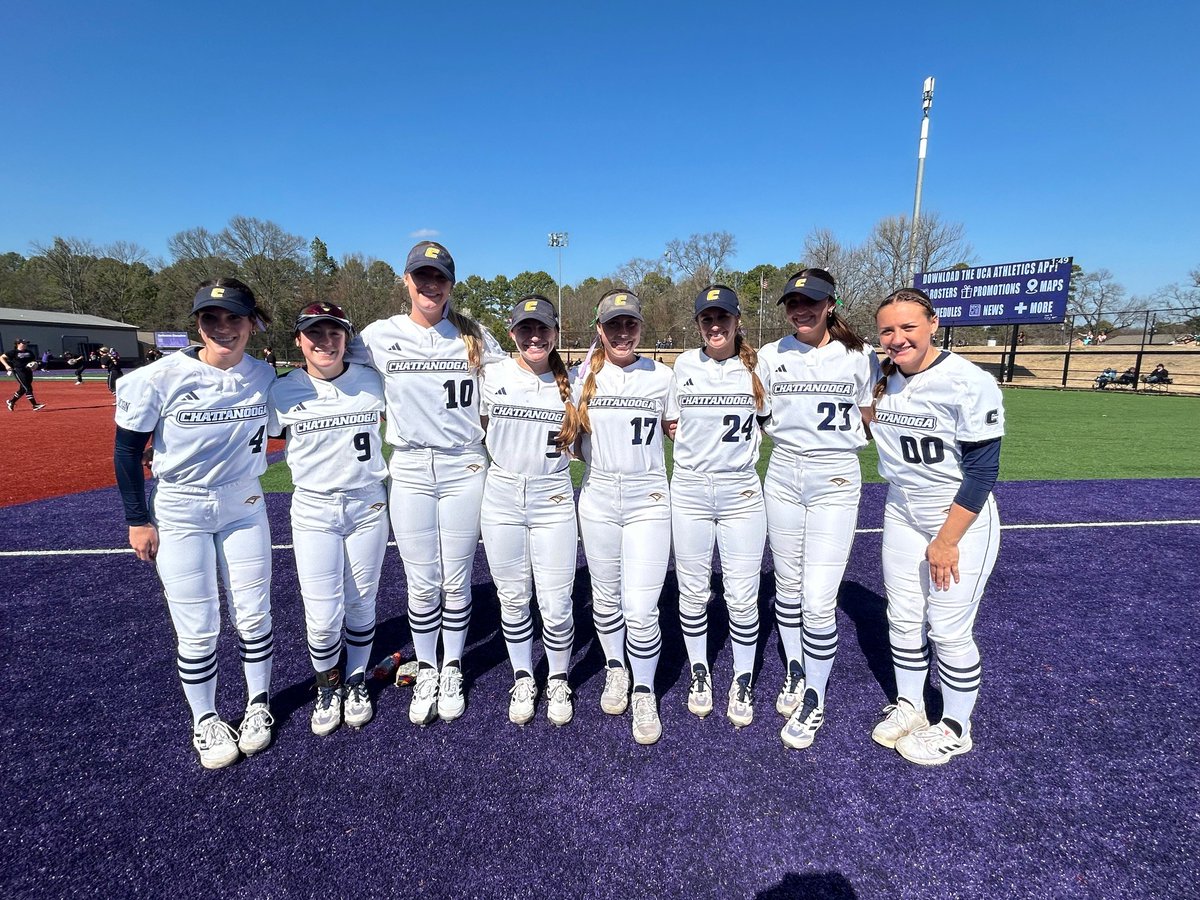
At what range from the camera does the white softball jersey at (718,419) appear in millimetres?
3039

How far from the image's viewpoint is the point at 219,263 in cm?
5028

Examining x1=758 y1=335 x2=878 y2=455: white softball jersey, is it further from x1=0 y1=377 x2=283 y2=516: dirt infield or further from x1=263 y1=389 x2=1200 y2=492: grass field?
x1=0 y1=377 x2=283 y2=516: dirt infield

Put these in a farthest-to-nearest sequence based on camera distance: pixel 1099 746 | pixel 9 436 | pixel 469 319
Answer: pixel 9 436 < pixel 469 319 < pixel 1099 746

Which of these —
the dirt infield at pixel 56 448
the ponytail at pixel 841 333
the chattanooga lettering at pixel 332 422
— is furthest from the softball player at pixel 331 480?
the dirt infield at pixel 56 448

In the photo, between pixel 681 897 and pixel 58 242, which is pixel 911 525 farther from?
pixel 58 242

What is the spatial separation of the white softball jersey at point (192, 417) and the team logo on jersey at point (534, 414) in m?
1.30

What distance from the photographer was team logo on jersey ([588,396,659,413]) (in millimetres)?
3021

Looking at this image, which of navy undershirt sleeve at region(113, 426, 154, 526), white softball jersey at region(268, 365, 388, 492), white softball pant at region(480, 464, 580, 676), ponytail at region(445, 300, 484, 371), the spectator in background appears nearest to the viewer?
navy undershirt sleeve at region(113, 426, 154, 526)

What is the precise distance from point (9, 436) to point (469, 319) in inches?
668

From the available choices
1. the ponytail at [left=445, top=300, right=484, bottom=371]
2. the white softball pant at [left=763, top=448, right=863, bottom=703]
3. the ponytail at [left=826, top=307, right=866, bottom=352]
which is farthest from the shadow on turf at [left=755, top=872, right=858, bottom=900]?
the ponytail at [left=445, top=300, right=484, bottom=371]

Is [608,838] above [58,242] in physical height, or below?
below

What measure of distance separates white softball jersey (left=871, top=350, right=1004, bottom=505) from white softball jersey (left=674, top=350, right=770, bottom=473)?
2.20 ft

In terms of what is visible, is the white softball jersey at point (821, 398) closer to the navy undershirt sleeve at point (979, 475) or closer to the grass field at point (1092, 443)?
the navy undershirt sleeve at point (979, 475)

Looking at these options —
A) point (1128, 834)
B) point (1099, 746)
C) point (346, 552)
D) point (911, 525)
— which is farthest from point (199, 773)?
point (1099, 746)
